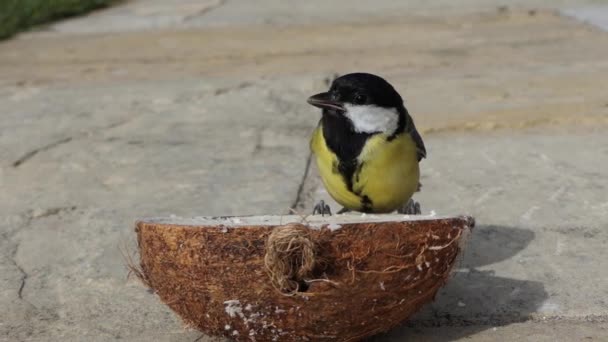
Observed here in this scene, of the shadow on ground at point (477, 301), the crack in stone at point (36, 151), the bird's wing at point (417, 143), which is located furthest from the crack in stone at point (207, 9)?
the shadow on ground at point (477, 301)

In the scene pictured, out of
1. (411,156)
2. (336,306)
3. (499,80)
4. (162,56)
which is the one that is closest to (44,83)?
(162,56)

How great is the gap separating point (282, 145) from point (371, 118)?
7.45 feet

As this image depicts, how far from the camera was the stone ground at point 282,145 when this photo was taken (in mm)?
4059

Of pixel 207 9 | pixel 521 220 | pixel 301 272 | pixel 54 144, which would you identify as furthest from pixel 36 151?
pixel 207 9

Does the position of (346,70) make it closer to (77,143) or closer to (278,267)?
(77,143)

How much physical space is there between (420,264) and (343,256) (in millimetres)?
267

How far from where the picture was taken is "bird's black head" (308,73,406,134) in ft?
13.5

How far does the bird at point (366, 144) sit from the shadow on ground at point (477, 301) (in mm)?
426

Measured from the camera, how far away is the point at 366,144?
165 inches

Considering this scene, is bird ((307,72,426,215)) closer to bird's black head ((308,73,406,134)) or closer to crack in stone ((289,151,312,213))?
bird's black head ((308,73,406,134))

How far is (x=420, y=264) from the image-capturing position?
10.8 ft

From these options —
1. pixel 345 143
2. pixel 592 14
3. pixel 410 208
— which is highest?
pixel 345 143

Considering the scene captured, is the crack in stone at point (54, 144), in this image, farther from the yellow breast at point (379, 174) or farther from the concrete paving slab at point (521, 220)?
the yellow breast at point (379, 174)

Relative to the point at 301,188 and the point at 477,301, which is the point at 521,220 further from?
the point at 301,188
